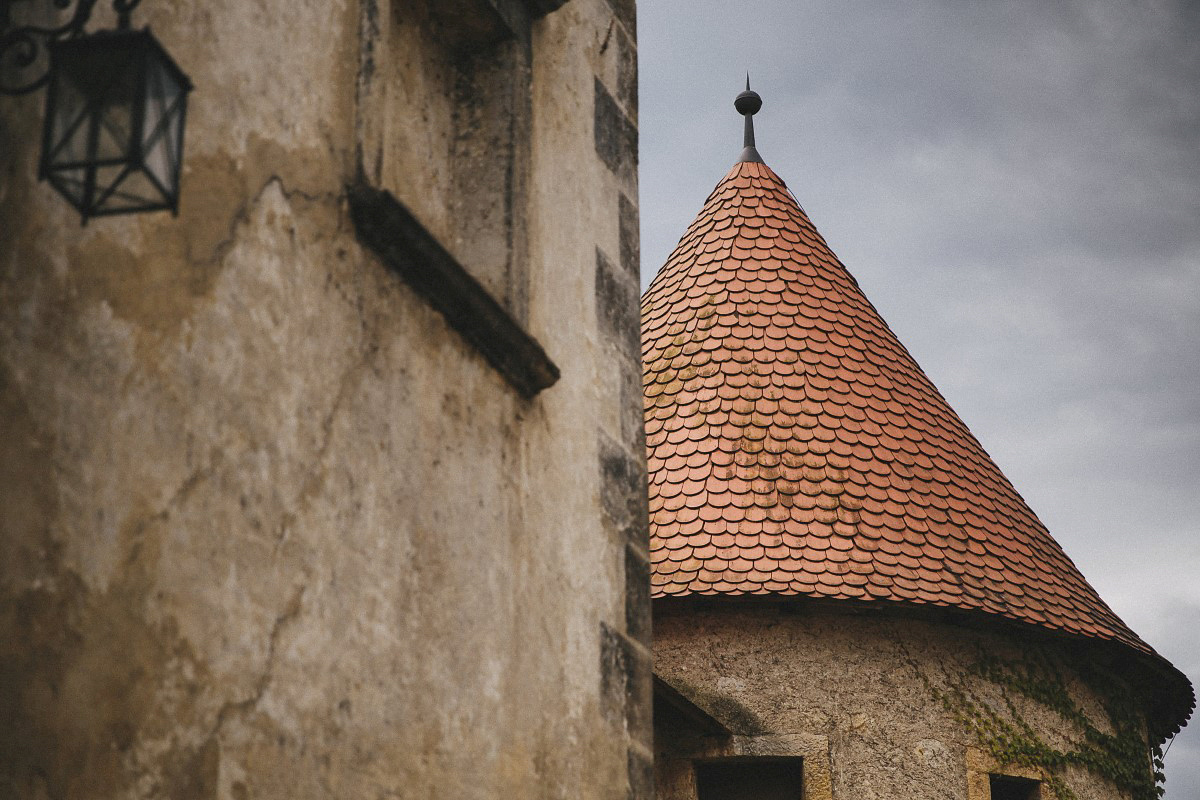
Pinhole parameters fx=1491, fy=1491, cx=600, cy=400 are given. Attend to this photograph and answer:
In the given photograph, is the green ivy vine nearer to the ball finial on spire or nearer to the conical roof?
the conical roof

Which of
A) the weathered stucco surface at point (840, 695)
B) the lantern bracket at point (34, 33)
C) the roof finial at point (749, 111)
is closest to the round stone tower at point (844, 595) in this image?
the weathered stucco surface at point (840, 695)

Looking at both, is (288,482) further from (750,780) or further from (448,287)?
(750,780)

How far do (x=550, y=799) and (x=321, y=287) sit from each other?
1.43 meters

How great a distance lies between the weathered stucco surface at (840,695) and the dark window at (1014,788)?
63 millimetres

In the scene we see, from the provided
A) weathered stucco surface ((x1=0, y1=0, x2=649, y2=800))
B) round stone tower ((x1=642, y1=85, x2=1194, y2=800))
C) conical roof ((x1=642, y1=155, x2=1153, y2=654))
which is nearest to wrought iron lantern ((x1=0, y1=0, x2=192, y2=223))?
weathered stucco surface ((x1=0, y1=0, x2=649, y2=800))

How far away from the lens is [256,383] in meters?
2.56

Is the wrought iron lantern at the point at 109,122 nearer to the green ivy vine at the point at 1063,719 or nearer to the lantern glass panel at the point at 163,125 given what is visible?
the lantern glass panel at the point at 163,125

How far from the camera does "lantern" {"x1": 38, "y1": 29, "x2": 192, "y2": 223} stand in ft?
6.40

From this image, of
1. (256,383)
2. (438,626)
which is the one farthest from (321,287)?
(438,626)

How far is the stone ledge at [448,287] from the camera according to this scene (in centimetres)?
301

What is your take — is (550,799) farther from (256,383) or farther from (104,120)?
(104,120)

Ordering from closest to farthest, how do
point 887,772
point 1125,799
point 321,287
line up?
point 321,287, point 887,772, point 1125,799

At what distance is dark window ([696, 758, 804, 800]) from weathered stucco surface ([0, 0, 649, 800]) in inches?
152

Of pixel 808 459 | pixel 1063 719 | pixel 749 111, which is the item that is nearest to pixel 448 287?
pixel 808 459
